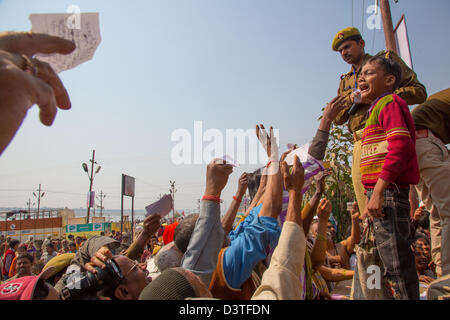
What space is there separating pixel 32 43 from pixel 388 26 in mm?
7282

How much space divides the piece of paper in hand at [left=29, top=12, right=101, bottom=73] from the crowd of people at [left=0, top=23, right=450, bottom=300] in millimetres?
73

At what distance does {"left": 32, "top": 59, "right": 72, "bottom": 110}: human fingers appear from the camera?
1151 mm

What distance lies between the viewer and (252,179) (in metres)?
3.62

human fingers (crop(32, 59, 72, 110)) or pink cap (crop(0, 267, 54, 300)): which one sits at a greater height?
human fingers (crop(32, 59, 72, 110))

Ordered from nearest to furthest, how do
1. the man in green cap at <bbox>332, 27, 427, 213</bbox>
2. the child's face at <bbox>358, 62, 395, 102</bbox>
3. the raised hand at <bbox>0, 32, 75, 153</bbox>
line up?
the raised hand at <bbox>0, 32, 75, 153</bbox> → the child's face at <bbox>358, 62, 395, 102</bbox> → the man in green cap at <bbox>332, 27, 427, 213</bbox>

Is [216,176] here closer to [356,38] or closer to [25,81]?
[25,81]

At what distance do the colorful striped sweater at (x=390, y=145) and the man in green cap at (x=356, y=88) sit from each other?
323 mm

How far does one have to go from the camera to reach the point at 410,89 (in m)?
2.55

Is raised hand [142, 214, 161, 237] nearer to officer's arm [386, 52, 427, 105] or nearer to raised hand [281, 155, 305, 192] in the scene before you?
raised hand [281, 155, 305, 192]

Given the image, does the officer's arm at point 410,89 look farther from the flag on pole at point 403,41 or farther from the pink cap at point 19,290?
the pink cap at point 19,290

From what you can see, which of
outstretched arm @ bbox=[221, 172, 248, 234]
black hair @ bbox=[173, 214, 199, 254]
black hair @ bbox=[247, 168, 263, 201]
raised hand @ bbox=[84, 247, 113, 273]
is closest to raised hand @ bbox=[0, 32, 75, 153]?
raised hand @ bbox=[84, 247, 113, 273]

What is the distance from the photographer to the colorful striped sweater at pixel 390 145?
73.4 inches

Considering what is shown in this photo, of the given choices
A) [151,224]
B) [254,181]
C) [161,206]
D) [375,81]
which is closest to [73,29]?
[161,206]
